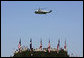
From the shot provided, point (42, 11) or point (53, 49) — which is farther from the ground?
point (42, 11)

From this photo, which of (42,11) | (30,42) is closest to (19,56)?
(30,42)

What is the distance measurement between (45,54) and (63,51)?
343 inches

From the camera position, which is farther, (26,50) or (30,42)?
(26,50)

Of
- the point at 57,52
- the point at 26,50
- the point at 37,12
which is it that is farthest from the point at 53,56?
the point at 37,12

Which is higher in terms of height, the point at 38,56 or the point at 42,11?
the point at 42,11

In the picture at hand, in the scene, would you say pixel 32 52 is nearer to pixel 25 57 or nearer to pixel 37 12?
pixel 25 57

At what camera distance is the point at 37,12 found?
142 metres

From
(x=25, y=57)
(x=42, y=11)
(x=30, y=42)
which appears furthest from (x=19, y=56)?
(x=42, y=11)

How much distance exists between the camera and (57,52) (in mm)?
135250

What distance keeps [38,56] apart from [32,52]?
10.2ft

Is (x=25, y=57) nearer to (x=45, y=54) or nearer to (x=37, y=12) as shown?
(x=45, y=54)

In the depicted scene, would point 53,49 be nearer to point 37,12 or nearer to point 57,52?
point 57,52

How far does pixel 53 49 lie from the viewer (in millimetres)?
140375

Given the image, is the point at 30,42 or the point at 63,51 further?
the point at 63,51
